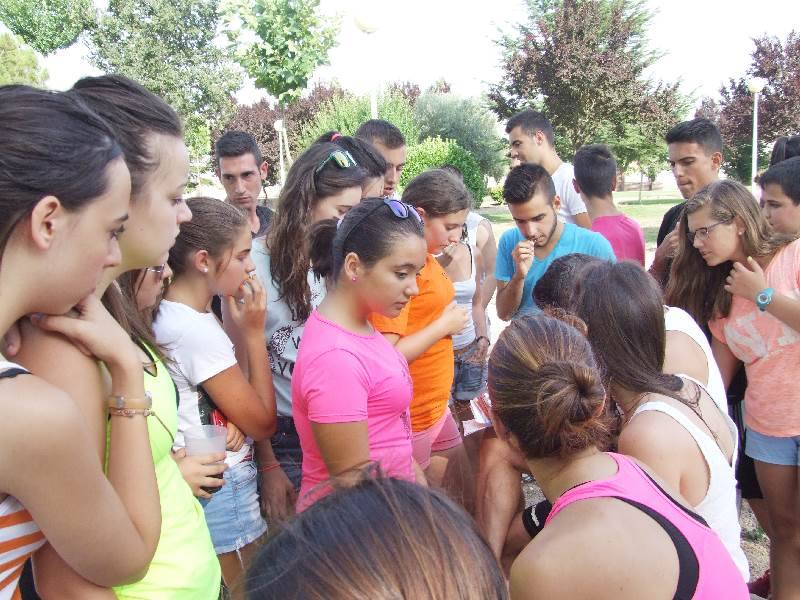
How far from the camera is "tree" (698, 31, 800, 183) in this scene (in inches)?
721

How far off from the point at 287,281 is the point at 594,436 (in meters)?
1.47

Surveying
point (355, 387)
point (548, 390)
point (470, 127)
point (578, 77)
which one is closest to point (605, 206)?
point (355, 387)

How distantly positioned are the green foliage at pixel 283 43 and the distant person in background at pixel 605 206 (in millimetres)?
13364

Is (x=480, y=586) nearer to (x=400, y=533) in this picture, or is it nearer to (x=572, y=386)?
(x=400, y=533)

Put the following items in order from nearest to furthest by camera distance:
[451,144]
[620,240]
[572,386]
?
1. [572,386]
2. [620,240]
3. [451,144]

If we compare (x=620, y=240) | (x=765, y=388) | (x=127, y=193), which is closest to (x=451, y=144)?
(x=620, y=240)

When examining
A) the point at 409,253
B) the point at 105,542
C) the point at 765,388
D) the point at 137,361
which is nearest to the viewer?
the point at 105,542

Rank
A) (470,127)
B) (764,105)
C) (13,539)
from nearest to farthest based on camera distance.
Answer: (13,539)
(764,105)
(470,127)

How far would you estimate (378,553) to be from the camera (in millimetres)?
790

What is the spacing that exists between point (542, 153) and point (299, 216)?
361 cm

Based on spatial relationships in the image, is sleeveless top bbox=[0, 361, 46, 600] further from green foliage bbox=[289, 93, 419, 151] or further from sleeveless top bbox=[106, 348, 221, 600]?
green foliage bbox=[289, 93, 419, 151]

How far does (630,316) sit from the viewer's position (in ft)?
6.92

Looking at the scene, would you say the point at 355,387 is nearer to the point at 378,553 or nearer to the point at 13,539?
the point at 13,539

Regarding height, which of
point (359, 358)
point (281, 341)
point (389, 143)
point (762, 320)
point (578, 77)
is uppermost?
point (578, 77)
